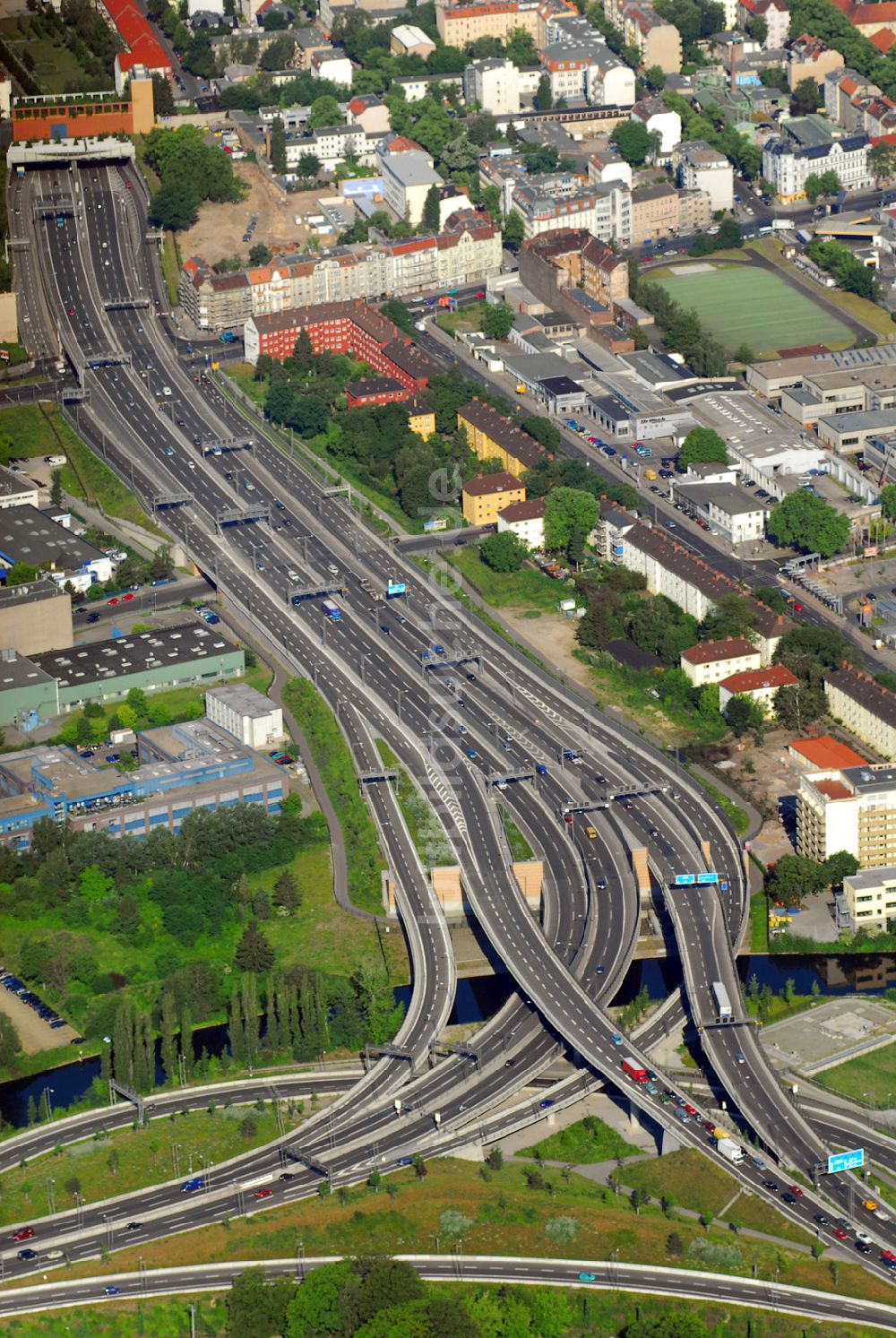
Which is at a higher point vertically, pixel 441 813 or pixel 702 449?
pixel 702 449

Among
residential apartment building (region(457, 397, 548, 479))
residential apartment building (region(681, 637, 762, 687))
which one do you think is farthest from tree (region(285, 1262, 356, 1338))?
residential apartment building (region(457, 397, 548, 479))

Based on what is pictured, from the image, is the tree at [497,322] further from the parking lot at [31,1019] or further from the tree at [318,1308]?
the tree at [318,1308]

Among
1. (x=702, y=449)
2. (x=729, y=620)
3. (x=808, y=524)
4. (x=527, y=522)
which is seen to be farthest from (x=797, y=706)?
(x=702, y=449)

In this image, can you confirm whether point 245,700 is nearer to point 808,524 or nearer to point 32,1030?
point 32,1030

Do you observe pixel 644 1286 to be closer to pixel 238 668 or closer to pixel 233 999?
pixel 233 999

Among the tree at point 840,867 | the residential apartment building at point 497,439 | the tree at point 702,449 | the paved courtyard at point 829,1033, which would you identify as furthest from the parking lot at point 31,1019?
the tree at point 702,449

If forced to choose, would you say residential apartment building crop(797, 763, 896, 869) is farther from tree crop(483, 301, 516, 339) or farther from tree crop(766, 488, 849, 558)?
tree crop(483, 301, 516, 339)
